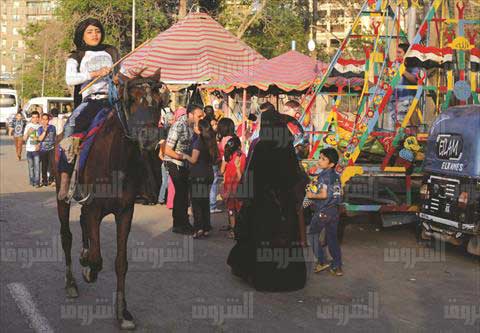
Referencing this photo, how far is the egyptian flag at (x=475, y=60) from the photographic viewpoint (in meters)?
11.2

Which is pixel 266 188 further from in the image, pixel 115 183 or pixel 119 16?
pixel 119 16

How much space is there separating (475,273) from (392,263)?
43.3 inches

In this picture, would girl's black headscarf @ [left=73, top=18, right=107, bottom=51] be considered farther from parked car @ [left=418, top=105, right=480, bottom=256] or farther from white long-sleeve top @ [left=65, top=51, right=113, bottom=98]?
parked car @ [left=418, top=105, right=480, bottom=256]

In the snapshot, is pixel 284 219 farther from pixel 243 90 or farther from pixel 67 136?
pixel 243 90

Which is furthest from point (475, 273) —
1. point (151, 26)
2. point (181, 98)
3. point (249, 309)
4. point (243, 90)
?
point (151, 26)

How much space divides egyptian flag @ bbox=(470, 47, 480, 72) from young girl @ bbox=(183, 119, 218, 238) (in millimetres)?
4538

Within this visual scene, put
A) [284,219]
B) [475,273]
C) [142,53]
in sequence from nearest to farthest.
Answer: [284,219]
[475,273]
[142,53]

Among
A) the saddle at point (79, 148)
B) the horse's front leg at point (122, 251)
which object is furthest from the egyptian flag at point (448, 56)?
the horse's front leg at point (122, 251)

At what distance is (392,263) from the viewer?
9.36 meters

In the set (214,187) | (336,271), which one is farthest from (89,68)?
(214,187)

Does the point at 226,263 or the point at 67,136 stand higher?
the point at 67,136

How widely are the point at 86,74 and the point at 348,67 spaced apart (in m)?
9.57

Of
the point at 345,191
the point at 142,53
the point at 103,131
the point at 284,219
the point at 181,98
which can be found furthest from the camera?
the point at 181,98

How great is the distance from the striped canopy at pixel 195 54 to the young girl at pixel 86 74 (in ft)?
33.9
